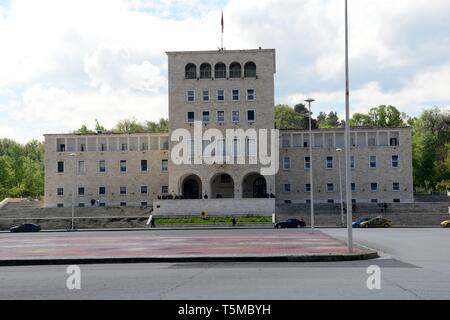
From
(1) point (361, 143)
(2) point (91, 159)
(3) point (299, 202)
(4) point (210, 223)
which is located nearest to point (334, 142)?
(1) point (361, 143)

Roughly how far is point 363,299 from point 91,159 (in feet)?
232

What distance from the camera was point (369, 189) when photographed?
7669cm

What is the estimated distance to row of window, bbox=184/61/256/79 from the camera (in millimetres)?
72875

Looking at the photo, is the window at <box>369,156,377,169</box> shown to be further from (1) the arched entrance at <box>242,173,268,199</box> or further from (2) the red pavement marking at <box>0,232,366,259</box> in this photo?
(2) the red pavement marking at <box>0,232,366,259</box>

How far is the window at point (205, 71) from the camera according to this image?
73025mm

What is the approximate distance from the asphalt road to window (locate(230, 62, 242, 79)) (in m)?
52.2

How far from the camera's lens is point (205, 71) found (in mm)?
73250

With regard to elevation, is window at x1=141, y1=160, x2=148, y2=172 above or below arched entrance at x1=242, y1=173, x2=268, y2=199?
above

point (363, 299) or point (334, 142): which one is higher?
point (334, 142)

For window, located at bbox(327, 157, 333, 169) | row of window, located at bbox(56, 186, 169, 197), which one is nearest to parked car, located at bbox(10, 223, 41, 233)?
Answer: row of window, located at bbox(56, 186, 169, 197)

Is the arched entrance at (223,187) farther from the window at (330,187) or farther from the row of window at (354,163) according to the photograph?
the window at (330,187)
